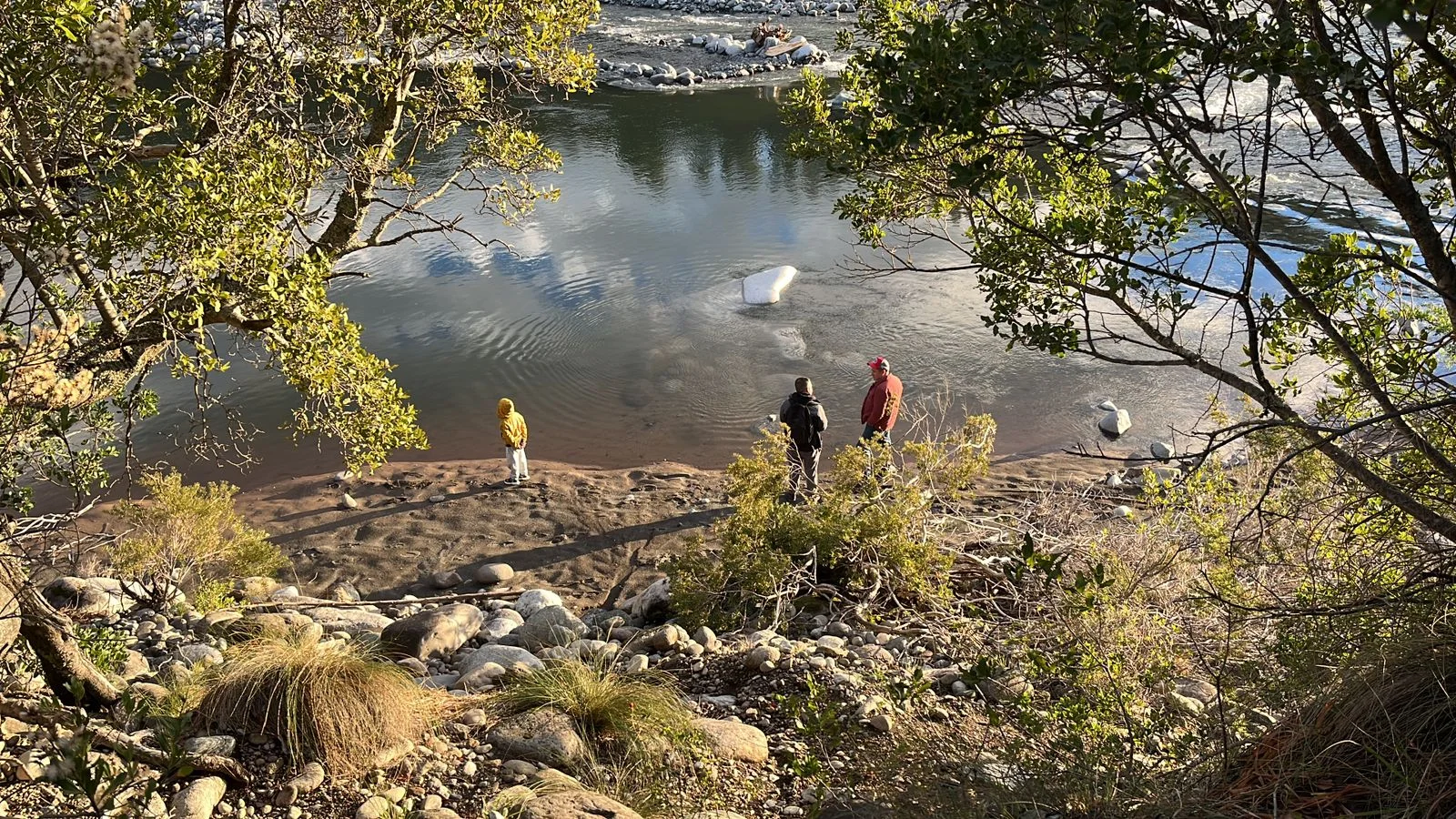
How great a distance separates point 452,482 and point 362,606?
3.27 m

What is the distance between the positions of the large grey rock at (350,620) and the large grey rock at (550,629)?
1.09 m

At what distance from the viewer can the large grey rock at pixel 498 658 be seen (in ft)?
21.7

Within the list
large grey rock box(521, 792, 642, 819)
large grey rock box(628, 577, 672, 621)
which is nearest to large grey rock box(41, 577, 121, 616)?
large grey rock box(628, 577, 672, 621)

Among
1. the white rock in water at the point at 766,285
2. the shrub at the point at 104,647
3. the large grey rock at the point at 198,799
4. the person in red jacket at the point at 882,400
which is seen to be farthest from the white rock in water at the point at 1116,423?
the large grey rock at the point at 198,799

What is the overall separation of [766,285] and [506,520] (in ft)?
24.7

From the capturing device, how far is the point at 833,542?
7586 mm

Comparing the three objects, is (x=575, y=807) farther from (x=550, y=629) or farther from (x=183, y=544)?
(x=183, y=544)

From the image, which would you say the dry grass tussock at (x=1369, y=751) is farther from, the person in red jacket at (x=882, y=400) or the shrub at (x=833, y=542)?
the person in red jacket at (x=882, y=400)

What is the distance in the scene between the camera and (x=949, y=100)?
349cm

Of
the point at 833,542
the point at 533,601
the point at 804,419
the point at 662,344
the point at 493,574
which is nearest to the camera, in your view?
the point at 833,542

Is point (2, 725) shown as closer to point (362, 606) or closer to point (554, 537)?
point (362, 606)

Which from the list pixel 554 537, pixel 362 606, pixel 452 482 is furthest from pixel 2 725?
pixel 452 482

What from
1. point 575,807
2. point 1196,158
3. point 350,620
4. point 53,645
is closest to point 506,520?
point 350,620

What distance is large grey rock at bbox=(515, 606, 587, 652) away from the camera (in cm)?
753
